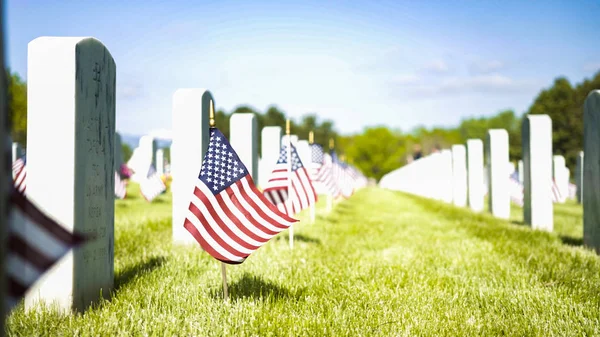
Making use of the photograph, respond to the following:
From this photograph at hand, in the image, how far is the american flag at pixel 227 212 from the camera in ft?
13.3

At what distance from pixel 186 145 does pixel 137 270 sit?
2199 millimetres

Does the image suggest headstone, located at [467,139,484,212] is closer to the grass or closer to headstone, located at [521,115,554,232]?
headstone, located at [521,115,554,232]

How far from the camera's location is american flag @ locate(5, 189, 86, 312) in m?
2.03

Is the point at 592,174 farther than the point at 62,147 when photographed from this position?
Yes

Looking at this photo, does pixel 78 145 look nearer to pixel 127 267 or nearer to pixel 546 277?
pixel 127 267

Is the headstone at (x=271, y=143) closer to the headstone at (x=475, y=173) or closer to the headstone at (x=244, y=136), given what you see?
the headstone at (x=244, y=136)

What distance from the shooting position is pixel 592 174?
7211 millimetres

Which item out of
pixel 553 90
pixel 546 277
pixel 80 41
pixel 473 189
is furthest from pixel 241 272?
pixel 553 90

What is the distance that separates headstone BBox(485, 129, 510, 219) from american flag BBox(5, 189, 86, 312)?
12243mm

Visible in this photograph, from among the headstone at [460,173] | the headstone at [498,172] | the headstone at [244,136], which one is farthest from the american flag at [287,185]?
the headstone at [460,173]

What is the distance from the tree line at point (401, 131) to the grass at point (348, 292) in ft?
5.95

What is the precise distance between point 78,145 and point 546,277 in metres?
4.75

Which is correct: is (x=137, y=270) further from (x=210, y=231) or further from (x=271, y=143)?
(x=271, y=143)

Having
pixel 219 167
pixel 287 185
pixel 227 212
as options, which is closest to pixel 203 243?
pixel 227 212
